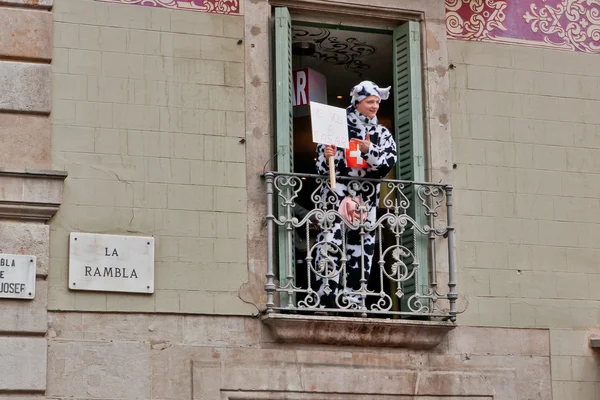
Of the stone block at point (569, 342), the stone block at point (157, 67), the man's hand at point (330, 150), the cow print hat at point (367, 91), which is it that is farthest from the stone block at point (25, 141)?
the stone block at point (569, 342)

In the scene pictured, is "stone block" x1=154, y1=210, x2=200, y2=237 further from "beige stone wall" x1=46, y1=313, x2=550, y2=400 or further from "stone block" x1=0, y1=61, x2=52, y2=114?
"stone block" x1=0, y1=61, x2=52, y2=114

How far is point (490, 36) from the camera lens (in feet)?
48.5

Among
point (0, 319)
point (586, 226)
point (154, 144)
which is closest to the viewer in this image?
point (0, 319)

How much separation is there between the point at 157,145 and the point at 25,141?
3.57 ft

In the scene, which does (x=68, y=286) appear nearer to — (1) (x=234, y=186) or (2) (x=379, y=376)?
(1) (x=234, y=186)

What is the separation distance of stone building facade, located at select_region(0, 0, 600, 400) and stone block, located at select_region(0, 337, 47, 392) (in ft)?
0.06

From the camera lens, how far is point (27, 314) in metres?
12.7

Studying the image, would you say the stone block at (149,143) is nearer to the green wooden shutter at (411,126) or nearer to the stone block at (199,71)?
the stone block at (199,71)

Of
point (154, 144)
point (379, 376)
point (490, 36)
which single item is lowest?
point (379, 376)

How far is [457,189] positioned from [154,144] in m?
2.71

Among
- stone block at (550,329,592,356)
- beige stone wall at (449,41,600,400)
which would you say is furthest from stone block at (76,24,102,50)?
stone block at (550,329,592,356)

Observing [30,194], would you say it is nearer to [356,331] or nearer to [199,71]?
[199,71]

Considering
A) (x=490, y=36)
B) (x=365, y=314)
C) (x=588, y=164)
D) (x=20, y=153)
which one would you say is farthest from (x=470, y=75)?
(x=20, y=153)

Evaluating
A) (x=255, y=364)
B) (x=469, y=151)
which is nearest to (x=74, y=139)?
(x=255, y=364)
